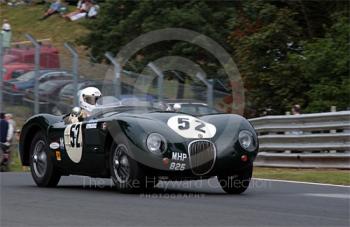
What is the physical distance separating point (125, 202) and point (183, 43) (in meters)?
21.7

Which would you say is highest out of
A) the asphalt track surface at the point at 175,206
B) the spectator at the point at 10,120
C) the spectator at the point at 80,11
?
the spectator at the point at 80,11

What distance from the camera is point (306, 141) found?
16141 mm

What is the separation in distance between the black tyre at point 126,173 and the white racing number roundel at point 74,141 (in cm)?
73

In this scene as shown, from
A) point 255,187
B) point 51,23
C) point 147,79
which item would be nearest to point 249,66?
point 147,79

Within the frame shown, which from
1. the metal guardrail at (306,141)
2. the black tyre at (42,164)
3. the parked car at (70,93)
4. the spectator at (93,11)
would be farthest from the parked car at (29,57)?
the spectator at (93,11)

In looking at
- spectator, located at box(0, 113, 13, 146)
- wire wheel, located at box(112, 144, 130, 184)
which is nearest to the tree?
spectator, located at box(0, 113, 13, 146)

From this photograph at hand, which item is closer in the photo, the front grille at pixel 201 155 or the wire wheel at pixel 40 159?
the front grille at pixel 201 155

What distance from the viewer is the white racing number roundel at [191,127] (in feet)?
30.0

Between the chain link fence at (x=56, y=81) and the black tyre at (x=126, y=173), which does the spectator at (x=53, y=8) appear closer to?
the chain link fence at (x=56, y=81)

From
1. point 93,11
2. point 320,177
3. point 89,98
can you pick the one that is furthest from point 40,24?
point 89,98

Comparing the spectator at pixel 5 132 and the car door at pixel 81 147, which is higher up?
the spectator at pixel 5 132

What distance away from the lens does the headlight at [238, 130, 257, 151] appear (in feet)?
30.9

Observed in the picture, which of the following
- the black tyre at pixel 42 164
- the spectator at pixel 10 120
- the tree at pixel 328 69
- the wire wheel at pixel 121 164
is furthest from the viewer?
the tree at pixel 328 69

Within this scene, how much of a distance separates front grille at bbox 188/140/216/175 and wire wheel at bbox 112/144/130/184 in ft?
2.32
